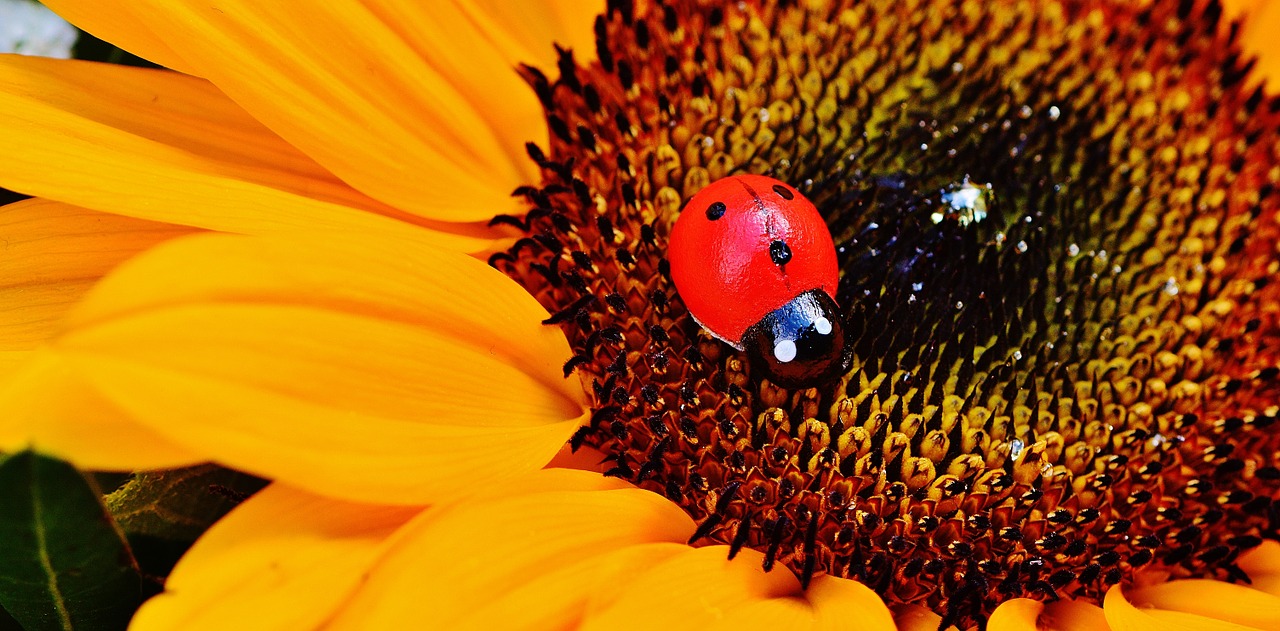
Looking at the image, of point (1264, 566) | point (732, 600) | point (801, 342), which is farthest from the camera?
point (1264, 566)

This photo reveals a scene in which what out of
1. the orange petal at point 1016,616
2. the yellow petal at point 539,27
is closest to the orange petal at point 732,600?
the orange petal at point 1016,616

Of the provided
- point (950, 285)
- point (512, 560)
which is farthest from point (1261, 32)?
point (512, 560)

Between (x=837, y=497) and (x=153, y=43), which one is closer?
(x=153, y=43)

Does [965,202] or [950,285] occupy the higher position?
[965,202]

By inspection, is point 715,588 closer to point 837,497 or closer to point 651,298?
point 837,497

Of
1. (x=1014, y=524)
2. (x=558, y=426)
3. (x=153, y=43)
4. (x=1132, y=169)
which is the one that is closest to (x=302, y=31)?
(x=153, y=43)

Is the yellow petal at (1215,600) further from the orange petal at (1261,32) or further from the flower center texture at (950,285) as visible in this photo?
the orange petal at (1261,32)

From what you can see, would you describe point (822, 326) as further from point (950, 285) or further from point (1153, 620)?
point (1153, 620)
